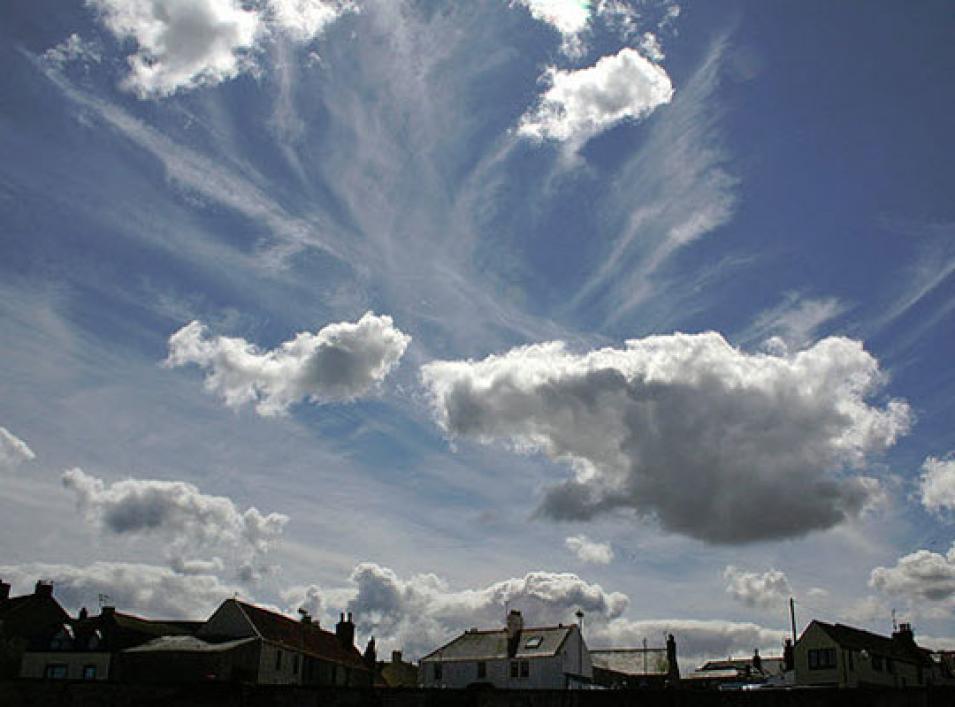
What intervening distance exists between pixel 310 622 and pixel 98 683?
4201 centimetres

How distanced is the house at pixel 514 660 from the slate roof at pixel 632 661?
847cm

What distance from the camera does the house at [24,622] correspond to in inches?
2243

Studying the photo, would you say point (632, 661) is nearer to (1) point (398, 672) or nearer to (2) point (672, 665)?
(2) point (672, 665)

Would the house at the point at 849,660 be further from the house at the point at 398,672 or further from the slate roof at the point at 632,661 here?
the house at the point at 398,672

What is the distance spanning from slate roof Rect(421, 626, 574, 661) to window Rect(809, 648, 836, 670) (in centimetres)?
1774

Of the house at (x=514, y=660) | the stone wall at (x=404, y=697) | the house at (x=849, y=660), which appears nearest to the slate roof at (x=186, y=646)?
the house at (x=514, y=660)

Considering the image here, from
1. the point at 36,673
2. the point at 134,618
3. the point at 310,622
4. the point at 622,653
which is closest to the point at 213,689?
the point at 36,673

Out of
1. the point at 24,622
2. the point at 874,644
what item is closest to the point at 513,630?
the point at 874,644

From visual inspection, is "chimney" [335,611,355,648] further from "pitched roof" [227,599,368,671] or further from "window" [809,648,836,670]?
"window" [809,648,836,670]

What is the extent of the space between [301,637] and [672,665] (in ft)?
108

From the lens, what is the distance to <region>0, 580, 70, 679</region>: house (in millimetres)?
56981

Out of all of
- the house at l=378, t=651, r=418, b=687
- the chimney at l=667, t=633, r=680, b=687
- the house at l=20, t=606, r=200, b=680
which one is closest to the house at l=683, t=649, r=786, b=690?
the chimney at l=667, t=633, r=680, b=687

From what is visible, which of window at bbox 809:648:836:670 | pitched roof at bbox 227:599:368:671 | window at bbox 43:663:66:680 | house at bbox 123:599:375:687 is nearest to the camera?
house at bbox 123:599:375:687

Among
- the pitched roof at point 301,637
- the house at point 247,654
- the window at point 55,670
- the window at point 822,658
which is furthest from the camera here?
the window at point 822,658
